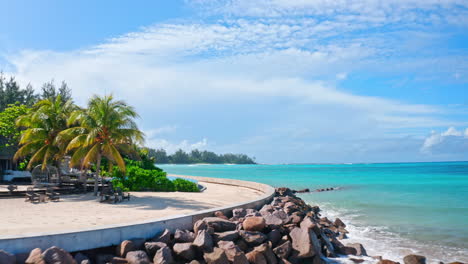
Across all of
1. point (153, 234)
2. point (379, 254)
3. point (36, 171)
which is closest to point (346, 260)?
point (379, 254)

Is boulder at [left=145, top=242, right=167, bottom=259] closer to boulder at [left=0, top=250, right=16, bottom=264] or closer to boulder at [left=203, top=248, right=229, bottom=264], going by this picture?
boulder at [left=203, top=248, right=229, bottom=264]

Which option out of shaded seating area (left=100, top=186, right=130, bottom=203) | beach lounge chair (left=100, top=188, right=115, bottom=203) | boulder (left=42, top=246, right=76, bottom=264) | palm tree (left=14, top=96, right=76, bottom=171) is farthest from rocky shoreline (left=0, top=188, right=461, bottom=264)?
palm tree (left=14, top=96, right=76, bottom=171)

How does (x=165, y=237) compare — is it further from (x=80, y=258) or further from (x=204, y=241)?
(x=80, y=258)

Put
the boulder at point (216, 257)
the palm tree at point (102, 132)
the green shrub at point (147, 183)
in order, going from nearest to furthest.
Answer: the boulder at point (216, 257) → the palm tree at point (102, 132) → the green shrub at point (147, 183)

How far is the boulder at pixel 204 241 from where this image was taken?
28.0 feet

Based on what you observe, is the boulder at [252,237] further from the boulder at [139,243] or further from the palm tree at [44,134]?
the palm tree at [44,134]

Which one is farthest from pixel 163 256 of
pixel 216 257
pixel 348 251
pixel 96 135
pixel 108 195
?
pixel 96 135

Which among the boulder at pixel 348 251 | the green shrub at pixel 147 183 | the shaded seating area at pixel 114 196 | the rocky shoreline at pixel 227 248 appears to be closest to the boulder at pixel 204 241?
the rocky shoreline at pixel 227 248

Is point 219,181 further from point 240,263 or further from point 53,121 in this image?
point 240,263

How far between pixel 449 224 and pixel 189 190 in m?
13.0

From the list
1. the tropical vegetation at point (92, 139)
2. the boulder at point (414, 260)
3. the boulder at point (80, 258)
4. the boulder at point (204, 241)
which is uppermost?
the tropical vegetation at point (92, 139)

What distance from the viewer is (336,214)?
21.1m

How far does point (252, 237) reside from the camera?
9.49 metres

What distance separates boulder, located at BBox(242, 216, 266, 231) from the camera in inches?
390
